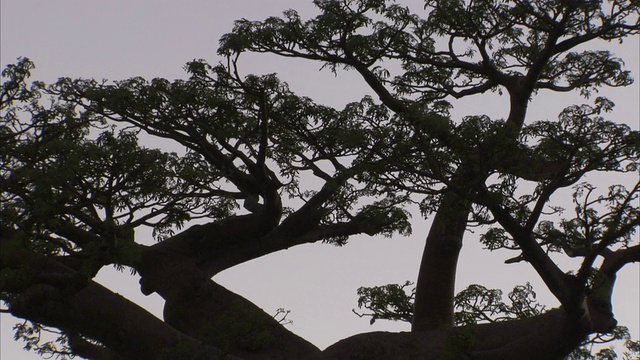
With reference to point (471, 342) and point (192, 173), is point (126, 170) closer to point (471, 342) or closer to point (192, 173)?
point (192, 173)

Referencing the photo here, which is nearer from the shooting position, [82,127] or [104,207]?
[104,207]

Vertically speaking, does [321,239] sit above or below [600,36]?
below

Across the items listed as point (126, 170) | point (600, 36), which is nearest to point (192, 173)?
point (126, 170)

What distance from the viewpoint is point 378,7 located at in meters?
7.45

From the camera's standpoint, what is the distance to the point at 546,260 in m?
6.00

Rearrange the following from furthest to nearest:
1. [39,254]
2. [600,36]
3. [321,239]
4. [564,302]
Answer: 1. [321,239]
2. [600,36]
3. [564,302]
4. [39,254]

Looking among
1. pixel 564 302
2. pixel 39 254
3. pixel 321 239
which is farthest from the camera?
pixel 321 239

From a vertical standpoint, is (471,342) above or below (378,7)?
below

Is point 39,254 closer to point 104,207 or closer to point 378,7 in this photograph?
point 104,207

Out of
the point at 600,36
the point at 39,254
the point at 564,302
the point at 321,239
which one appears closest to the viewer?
the point at 39,254

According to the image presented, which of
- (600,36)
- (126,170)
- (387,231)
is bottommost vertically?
(126,170)

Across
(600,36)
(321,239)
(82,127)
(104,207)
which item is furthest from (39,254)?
(600,36)

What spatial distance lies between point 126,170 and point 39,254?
769mm

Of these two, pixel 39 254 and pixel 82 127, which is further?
pixel 82 127
